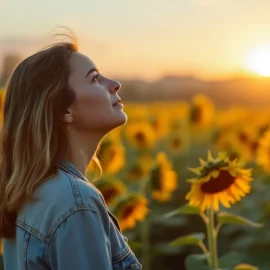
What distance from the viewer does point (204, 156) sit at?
653 centimetres

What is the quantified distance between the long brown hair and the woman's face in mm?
20

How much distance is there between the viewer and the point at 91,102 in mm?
2012

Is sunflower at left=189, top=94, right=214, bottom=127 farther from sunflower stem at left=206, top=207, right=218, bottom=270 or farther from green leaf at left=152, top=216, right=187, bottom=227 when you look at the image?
sunflower stem at left=206, top=207, right=218, bottom=270

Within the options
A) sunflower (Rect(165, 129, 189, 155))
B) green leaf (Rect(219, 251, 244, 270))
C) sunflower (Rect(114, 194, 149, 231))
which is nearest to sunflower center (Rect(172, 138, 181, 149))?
sunflower (Rect(165, 129, 189, 155))

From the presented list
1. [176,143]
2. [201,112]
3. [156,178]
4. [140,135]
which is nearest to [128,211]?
[156,178]

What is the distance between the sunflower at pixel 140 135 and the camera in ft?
19.2

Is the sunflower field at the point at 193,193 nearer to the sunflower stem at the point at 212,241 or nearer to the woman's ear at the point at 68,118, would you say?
the sunflower stem at the point at 212,241

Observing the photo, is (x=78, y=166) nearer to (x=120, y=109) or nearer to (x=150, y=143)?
(x=120, y=109)

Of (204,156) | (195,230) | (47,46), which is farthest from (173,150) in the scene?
(47,46)

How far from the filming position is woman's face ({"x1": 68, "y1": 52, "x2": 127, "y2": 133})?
2.01 meters

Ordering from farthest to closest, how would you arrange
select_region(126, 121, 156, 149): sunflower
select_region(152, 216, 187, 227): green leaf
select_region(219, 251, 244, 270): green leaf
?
select_region(126, 121, 156, 149): sunflower, select_region(152, 216, 187, 227): green leaf, select_region(219, 251, 244, 270): green leaf

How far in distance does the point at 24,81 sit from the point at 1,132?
0.50 ft

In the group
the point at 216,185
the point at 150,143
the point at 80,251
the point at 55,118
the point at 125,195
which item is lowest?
the point at 80,251

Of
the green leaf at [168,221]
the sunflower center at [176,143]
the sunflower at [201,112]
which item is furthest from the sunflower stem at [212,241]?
the sunflower center at [176,143]
